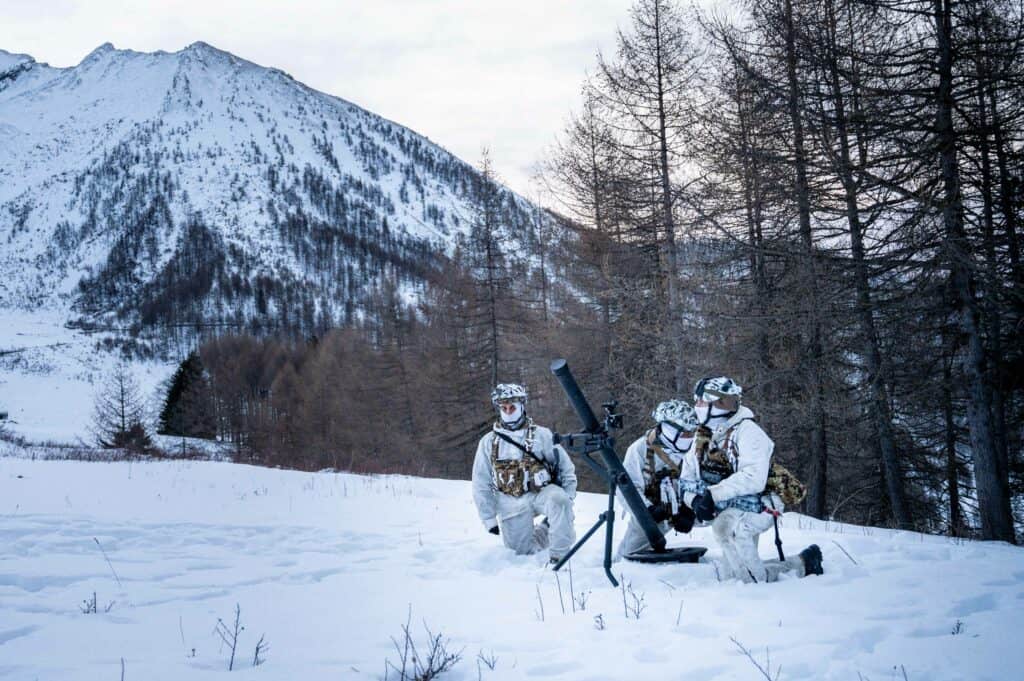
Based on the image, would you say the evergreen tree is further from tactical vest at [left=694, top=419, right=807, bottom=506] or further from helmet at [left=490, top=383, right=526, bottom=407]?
tactical vest at [left=694, top=419, right=807, bottom=506]

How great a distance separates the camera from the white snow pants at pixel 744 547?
516 cm

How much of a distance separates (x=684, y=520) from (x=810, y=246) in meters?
8.21

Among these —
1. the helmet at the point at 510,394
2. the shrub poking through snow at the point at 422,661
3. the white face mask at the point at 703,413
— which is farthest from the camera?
the helmet at the point at 510,394

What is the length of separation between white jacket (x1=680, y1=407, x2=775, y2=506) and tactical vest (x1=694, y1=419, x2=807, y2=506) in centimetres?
3

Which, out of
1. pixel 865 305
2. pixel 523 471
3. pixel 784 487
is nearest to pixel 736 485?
pixel 784 487

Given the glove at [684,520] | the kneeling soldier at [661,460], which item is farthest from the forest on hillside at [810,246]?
the glove at [684,520]

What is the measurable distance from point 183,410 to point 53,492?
1984 inches

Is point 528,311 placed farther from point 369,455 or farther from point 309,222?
point 309,222

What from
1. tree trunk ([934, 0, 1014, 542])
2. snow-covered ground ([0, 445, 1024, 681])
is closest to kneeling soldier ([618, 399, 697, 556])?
snow-covered ground ([0, 445, 1024, 681])

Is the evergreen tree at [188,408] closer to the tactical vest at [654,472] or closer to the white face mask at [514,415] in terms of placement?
the white face mask at [514,415]

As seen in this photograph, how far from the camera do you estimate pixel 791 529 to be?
8.27 m

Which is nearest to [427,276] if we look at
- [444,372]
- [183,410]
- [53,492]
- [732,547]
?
[444,372]

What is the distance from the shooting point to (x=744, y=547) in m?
5.21

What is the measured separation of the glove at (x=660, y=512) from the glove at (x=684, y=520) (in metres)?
0.16
